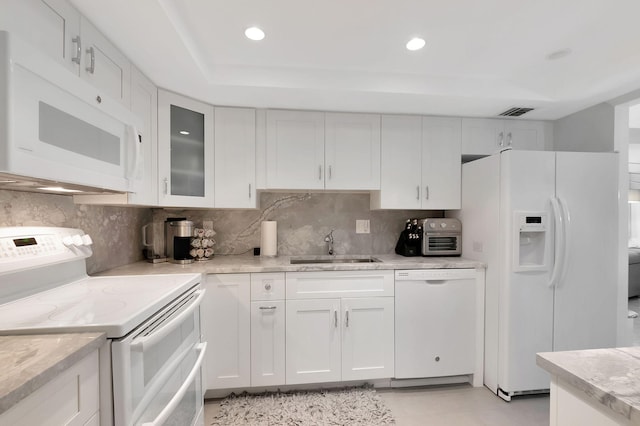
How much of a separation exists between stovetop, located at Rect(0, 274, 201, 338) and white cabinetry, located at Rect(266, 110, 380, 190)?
3.82 ft

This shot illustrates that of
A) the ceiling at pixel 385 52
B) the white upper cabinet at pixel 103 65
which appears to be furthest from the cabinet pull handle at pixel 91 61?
the ceiling at pixel 385 52

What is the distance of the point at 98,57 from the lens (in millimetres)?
1411

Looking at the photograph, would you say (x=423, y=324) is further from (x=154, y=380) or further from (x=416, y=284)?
(x=154, y=380)

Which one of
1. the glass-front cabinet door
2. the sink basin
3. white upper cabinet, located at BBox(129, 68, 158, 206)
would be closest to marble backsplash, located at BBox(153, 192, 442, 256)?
the sink basin

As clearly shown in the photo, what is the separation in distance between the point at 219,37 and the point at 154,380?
175cm

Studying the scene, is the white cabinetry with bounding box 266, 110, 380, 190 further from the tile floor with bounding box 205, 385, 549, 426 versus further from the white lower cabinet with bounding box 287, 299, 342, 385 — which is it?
the tile floor with bounding box 205, 385, 549, 426

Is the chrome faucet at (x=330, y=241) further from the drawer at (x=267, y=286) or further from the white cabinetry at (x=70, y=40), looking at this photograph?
the white cabinetry at (x=70, y=40)

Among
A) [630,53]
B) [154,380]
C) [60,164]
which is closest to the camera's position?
[60,164]

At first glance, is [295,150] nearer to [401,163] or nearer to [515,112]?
[401,163]

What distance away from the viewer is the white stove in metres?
0.92

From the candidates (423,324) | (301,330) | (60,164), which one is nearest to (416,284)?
(423,324)

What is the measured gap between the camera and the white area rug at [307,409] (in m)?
1.87

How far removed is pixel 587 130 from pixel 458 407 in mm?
2448

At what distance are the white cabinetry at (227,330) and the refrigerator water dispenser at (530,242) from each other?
194 centimetres
